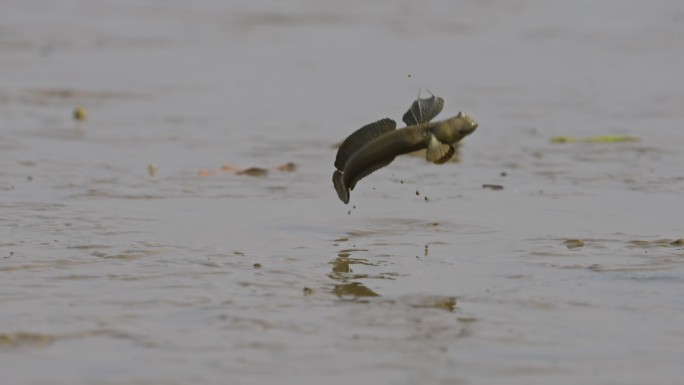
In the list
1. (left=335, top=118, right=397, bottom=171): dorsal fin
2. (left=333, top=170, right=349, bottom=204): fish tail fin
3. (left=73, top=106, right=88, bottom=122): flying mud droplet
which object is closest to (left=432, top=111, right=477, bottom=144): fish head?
(left=335, top=118, right=397, bottom=171): dorsal fin

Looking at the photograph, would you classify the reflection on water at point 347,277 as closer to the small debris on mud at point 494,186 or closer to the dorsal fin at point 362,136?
the dorsal fin at point 362,136

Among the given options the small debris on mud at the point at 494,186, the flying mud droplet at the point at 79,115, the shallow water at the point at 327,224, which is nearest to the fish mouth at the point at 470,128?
the shallow water at the point at 327,224

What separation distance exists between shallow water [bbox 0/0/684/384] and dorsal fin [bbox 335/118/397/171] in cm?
41

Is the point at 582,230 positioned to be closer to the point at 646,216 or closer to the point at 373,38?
the point at 646,216

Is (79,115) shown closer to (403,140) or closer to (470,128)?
(403,140)

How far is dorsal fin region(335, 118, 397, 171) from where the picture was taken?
557 cm

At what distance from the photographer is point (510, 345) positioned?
4305 millimetres

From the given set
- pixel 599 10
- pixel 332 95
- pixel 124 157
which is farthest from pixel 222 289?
pixel 599 10

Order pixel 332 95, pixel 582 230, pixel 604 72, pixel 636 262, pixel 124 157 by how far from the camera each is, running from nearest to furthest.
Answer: pixel 636 262
pixel 582 230
pixel 124 157
pixel 332 95
pixel 604 72

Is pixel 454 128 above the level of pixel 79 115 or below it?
below

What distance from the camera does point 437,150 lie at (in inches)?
213

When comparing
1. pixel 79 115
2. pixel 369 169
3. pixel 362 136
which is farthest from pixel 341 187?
pixel 79 115

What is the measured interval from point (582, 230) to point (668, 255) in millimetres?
641

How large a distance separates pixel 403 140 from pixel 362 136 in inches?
8.2
